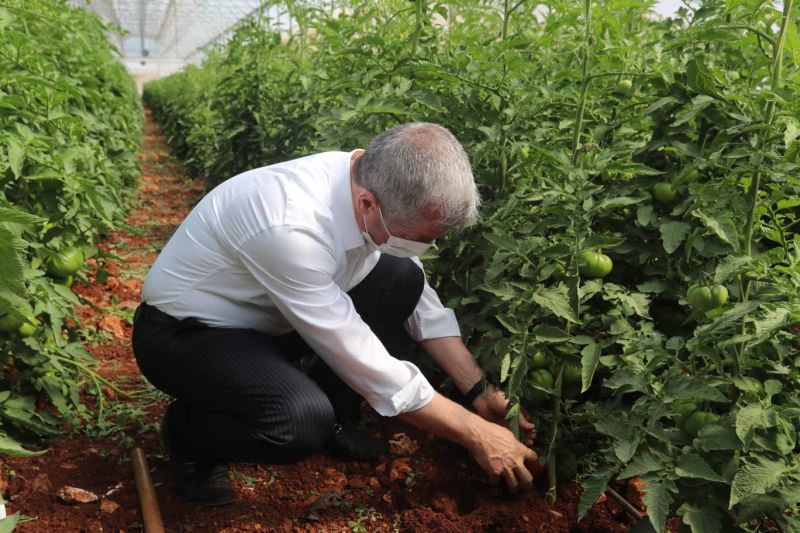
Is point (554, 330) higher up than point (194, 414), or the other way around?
point (554, 330)

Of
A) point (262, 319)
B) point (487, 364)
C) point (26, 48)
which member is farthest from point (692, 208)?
point (26, 48)

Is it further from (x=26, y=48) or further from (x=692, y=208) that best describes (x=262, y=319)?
(x=26, y=48)

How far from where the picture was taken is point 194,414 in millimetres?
2174

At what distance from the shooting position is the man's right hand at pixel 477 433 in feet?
6.37

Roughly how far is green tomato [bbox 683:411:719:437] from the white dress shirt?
641 mm

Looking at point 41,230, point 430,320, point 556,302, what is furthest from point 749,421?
point 41,230

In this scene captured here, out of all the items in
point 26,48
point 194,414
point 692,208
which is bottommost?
point 194,414

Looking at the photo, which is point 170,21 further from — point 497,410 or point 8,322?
point 497,410

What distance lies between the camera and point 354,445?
2461mm

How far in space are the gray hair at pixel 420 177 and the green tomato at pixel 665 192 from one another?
576 millimetres

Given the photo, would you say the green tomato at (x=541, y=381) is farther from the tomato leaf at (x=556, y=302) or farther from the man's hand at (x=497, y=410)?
the tomato leaf at (x=556, y=302)

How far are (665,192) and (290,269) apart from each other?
107 cm

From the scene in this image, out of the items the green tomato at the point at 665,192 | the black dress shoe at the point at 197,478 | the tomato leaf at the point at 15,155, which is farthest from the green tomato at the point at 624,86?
the tomato leaf at the point at 15,155

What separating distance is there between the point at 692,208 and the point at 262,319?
1234 millimetres
